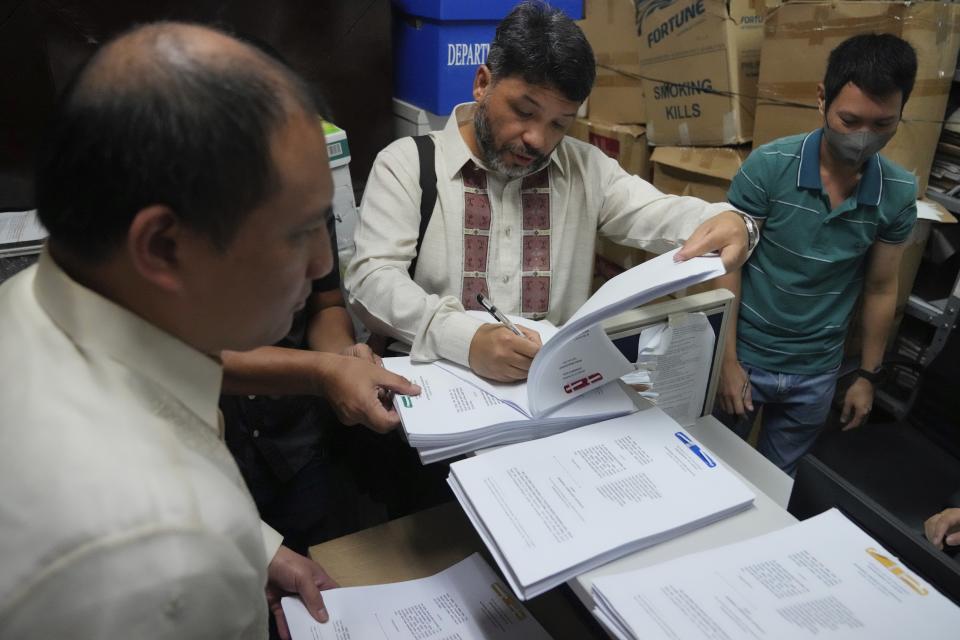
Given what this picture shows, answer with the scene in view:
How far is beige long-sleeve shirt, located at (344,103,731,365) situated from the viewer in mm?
1311

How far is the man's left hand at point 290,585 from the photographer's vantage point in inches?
36.7

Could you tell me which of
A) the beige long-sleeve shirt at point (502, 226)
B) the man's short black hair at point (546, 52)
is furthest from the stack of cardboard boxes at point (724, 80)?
the man's short black hair at point (546, 52)

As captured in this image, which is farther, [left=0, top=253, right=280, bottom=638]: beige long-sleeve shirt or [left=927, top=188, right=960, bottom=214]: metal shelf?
[left=927, top=188, right=960, bottom=214]: metal shelf

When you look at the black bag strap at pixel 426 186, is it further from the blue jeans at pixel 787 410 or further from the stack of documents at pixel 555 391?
the blue jeans at pixel 787 410

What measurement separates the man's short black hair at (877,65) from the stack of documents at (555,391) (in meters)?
0.87

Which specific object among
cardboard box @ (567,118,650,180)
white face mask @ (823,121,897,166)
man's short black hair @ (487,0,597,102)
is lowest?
cardboard box @ (567,118,650,180)

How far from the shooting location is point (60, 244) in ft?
1.67

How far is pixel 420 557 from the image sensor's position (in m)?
1.12

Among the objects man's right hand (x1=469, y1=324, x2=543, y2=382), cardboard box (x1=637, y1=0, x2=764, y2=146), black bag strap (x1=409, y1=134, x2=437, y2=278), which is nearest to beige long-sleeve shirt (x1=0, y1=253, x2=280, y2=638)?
man's right hand (x1=469, y1=324, x2=543, y2=382)

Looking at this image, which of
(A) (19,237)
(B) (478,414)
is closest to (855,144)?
(B) (478,414)

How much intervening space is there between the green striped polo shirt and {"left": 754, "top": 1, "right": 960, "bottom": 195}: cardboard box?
0.84 ft

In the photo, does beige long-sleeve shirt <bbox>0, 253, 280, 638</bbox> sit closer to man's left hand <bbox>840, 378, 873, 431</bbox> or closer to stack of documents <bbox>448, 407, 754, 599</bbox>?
stack of documents <bbox>448, 407, 754, 599</bbox>

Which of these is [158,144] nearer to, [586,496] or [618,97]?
[586,496]

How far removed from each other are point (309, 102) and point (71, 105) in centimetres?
17
